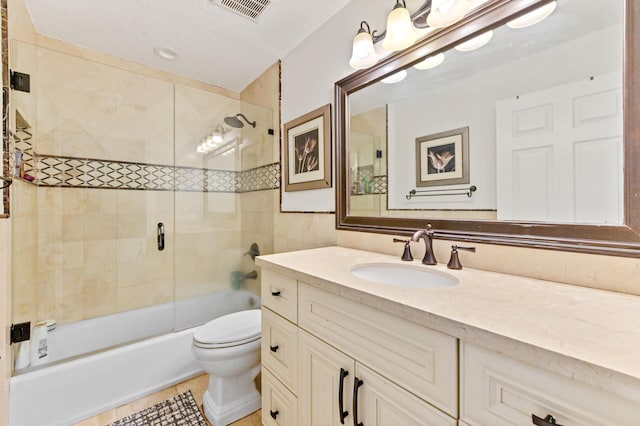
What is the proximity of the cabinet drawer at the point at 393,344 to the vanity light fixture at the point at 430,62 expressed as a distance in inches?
42.2

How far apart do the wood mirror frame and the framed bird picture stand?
18cm

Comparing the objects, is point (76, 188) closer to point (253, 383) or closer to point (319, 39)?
point (253, 383)

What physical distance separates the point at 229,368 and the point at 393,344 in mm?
1095

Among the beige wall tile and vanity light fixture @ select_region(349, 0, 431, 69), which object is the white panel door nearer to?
vanity light fixture @ select_region(349, 0, 431, 69)

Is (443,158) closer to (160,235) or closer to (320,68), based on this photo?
(320,68)

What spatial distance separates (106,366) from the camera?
1.53 metres

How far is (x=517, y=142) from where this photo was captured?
962 mm

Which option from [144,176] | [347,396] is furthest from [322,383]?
[144,176]

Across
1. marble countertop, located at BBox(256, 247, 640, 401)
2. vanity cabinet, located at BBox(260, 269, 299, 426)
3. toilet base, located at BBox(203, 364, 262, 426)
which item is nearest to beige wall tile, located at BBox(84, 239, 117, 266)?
toilet base, located at BBox(203, 364, 262, 426)

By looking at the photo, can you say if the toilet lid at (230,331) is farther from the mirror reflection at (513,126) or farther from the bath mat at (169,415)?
the mirror reflection at (513,126)

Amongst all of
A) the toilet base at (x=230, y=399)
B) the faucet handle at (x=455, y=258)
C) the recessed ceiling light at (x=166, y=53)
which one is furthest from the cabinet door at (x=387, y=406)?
the recessed ceiling light at (x=166, y=53)

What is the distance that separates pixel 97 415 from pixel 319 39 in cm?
253

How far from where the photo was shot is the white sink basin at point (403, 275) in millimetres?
1032

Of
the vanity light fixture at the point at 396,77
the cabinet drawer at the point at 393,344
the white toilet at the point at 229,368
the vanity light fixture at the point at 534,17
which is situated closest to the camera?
the cabinet drawer at the point at 393,344
